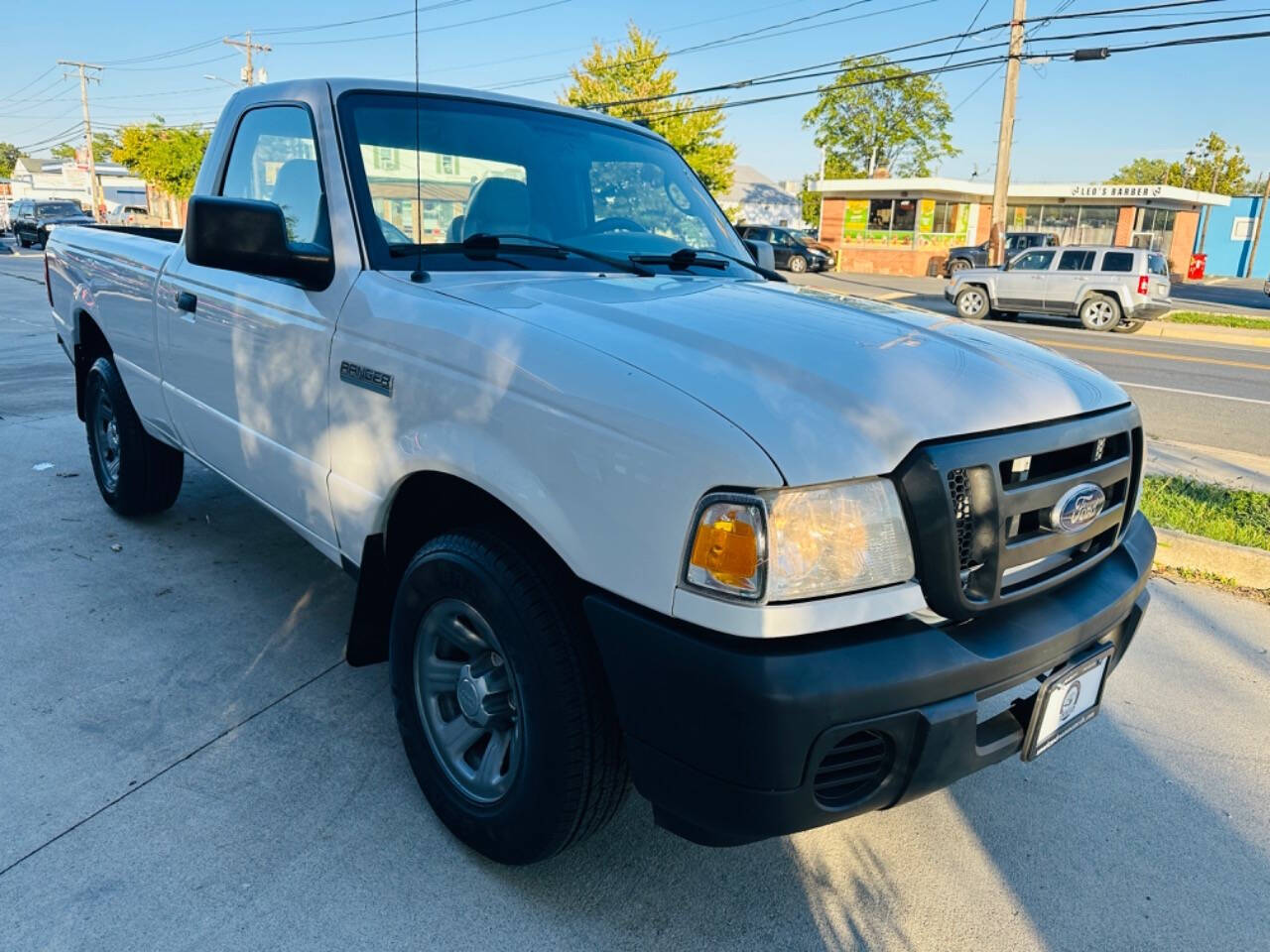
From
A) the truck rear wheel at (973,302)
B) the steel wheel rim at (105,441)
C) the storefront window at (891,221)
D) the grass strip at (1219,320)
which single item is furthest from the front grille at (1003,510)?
the storefront window at (891,221)

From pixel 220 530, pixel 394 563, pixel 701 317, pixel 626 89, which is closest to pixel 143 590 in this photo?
pixel 220 530

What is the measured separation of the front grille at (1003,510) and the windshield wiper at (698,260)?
4.90ft

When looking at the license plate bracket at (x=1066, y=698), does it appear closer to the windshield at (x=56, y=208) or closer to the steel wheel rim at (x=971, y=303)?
the steel wheel rim at (x=971, y=303)

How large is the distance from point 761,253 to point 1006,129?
70.8 ft

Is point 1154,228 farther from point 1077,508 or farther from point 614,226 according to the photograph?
point 1077,508

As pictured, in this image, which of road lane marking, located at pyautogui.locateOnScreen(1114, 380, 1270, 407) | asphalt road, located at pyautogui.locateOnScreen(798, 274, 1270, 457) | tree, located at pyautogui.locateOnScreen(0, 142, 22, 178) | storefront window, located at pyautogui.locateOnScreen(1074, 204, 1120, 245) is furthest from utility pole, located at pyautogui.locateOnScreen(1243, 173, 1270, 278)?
tree, located at pyautogui.locateOnScreen(0, 142, 22, 178)

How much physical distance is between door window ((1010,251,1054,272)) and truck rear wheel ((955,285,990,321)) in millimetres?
826

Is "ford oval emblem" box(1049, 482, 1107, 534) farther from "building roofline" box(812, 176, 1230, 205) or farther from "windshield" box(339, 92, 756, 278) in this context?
"building roofline" box(812, 176, 1230, 205)

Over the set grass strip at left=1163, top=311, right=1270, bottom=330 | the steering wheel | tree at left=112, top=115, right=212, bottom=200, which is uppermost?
tree at left=112, top=115, right=212, bottom=200

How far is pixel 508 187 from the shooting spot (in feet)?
10.1

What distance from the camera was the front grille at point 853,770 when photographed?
1763 millimetres

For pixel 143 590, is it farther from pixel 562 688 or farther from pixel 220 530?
pixel 562 688

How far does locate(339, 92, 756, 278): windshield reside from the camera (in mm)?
2754

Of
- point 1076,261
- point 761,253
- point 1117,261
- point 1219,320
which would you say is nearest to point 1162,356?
point 1117,261
